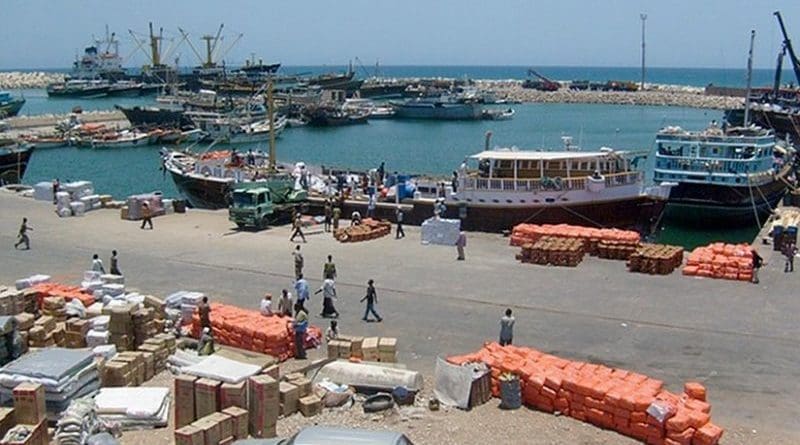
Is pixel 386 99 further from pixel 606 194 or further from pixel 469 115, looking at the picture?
pixel 606 194

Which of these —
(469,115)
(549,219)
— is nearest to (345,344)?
(549,219)

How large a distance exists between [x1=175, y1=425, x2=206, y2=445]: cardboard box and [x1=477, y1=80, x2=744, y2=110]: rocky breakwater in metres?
133

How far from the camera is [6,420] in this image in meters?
13.0

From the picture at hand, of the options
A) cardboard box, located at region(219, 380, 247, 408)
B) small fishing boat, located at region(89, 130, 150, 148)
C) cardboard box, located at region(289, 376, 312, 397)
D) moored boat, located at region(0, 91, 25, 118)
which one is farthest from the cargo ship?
moored boat, located at region(0, 91, 25, 118)

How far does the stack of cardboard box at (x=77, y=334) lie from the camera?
1727 centimetres

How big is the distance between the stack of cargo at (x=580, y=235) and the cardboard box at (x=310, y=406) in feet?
49.9

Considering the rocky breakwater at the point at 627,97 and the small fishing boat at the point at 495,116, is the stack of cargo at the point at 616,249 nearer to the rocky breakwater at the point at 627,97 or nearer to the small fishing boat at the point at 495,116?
the small fishing boat at the point at 495,116

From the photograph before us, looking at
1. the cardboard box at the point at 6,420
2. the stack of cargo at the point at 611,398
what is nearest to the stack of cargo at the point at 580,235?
the stack of cargo at the point at 611,398

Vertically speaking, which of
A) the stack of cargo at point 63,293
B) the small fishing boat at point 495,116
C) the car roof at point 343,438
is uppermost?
the car roof at point 343,438

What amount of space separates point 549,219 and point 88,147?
5882cm

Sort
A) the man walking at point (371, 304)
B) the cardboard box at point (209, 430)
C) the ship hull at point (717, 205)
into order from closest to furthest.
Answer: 1. the cardboard box at point (209, 430)
2. the man walking at point (371, 304)
3. the ship hull at point (717, 205)

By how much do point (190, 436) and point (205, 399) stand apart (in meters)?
1.21

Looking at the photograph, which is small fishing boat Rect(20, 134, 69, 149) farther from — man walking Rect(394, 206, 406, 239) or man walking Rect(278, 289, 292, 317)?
man walking Rect(278, 289, 292, 317)

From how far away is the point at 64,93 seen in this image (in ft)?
543
